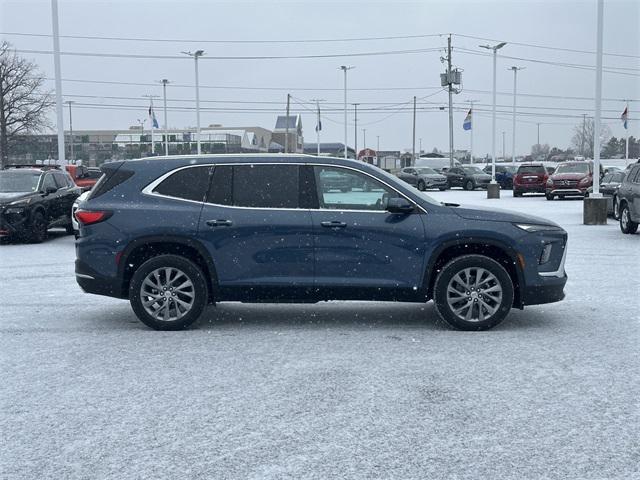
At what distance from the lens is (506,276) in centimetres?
727

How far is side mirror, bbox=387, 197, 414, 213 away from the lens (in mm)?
7301

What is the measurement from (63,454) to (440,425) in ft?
7.33

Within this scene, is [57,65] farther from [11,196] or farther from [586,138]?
[586,138]

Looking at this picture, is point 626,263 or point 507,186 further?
point 507,186

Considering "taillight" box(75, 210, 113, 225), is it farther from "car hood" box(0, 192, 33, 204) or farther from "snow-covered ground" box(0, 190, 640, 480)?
"car hood" box(0, 192, 33, 204)

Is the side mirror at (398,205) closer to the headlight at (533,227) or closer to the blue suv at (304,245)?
the blue suv at (304,245)

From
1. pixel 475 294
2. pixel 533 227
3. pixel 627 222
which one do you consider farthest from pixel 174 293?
pixel 627 222

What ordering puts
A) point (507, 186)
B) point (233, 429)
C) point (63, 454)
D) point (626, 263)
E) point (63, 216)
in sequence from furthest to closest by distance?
1. point (507, 186)
2. point (63, 216)
3. point (626, 263)
4. point (233, 429)
5. point (63, 454)

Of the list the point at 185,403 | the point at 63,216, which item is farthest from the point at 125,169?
the point at 63,216

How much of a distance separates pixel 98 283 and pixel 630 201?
1319cm

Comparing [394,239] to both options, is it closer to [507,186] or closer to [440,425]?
[440,425]

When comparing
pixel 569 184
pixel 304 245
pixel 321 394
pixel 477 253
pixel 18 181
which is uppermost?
pixel 18 181

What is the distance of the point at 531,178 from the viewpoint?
3650 centimetres

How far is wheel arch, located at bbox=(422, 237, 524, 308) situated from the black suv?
38.5 ft
